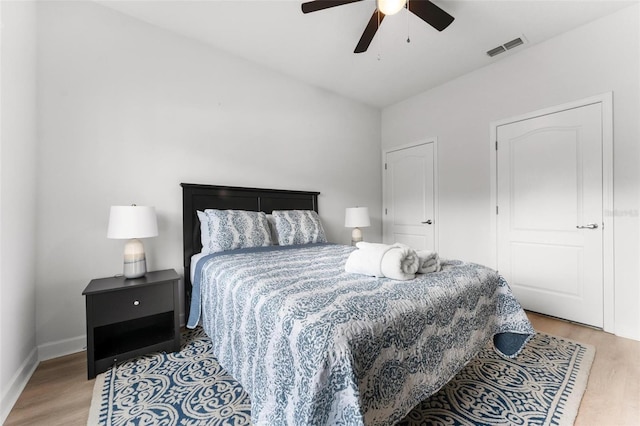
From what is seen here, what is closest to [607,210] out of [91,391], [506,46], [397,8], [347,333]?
[506,46]

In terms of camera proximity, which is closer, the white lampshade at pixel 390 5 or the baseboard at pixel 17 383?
the baseboard at pixel 17 383

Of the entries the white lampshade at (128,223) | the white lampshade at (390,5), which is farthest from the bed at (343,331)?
the white lampshade at (390,5)

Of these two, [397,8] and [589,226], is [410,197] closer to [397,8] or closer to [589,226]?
[589,226]

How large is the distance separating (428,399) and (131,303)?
78.5 inches

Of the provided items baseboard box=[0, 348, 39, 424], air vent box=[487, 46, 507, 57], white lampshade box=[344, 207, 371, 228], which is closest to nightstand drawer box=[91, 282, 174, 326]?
baseboard box=[0, 348, 39, 424]

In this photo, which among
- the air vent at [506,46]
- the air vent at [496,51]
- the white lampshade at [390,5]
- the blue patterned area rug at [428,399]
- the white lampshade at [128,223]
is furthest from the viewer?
the air vent at [496,51]

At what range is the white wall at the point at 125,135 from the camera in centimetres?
199

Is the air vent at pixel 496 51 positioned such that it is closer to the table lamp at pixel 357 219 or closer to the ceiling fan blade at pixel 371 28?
the ceiling fan blade at pixel 371 28

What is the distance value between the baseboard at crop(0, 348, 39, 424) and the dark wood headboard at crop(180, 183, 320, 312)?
969 millimetres

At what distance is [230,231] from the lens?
7.79 feet

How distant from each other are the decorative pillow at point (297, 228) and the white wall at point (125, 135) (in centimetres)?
50

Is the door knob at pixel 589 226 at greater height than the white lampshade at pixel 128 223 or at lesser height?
lesser

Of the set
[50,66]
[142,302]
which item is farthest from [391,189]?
[50,66]

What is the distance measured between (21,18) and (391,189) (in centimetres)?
401
